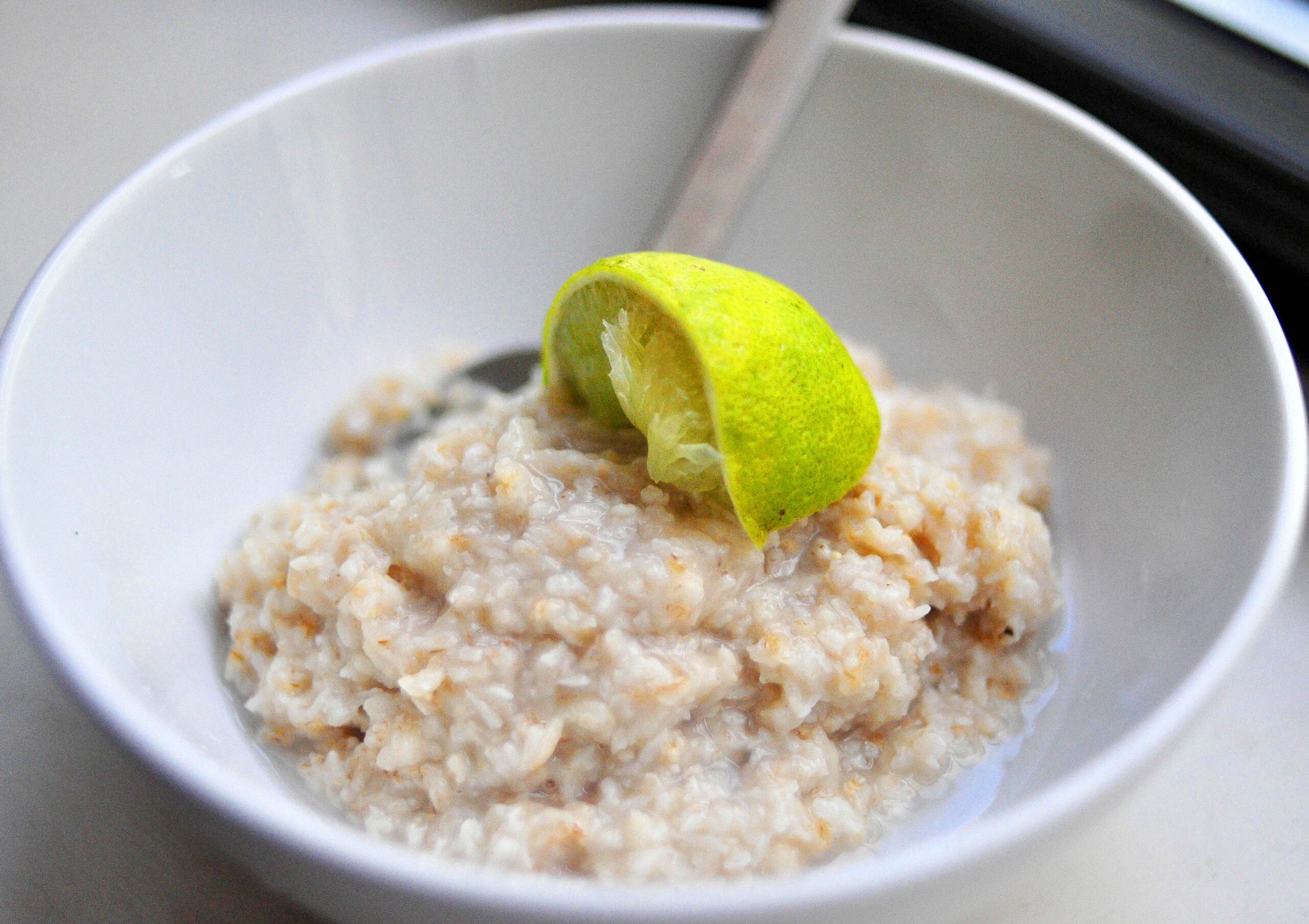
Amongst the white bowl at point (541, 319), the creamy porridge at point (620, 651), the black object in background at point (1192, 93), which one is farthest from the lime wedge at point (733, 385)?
the black object in background at point (1192, 93)

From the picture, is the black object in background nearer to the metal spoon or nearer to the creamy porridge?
the metal spoon

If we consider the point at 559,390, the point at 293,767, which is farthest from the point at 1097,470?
Answer: the point at 293,767

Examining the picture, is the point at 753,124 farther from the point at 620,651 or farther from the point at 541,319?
the point at 620,651

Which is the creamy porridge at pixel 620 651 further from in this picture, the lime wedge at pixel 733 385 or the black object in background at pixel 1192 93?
the black object in background at pixel 1192 93

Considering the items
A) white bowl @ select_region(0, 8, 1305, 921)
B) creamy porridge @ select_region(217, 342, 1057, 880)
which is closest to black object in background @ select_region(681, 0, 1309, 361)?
white bowl @ select_region(0, 8, 1305, 921)

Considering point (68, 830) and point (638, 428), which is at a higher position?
point (638, 428)

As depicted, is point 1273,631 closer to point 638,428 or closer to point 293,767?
point 638,428
